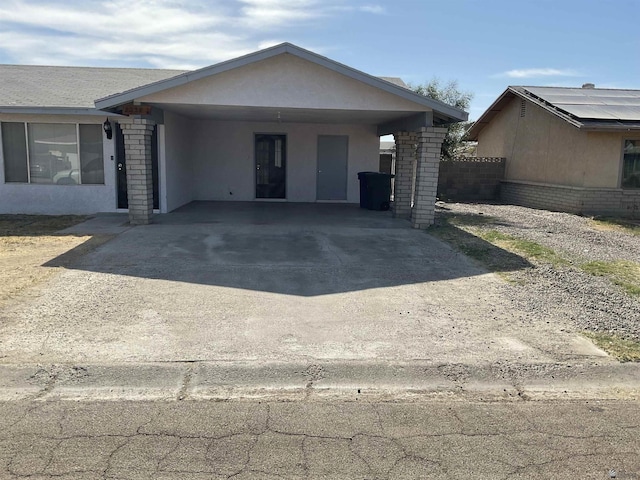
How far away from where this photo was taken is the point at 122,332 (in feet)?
18.0

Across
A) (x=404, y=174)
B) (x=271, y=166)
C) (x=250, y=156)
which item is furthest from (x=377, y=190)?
(x=250, y=156)

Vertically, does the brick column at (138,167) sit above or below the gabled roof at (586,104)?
below

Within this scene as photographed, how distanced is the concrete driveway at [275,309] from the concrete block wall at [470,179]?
11.8 meters

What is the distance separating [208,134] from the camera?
17.5 meters

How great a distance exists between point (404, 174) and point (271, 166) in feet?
16.8

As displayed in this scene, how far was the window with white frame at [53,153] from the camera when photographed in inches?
540

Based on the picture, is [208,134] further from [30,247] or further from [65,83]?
[30,247]

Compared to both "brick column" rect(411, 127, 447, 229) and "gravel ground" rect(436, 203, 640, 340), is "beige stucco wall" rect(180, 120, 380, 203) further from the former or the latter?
"brick column" rect(411, 127, 447, 229)

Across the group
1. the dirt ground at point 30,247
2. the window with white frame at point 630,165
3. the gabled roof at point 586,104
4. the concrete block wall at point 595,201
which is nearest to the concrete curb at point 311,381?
the dirt ground at point 30,247

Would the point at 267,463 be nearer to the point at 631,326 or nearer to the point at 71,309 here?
the point at 71,309

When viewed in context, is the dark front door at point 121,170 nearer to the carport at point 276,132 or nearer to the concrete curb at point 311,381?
the carport at point 276,132

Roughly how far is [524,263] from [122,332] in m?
6.59

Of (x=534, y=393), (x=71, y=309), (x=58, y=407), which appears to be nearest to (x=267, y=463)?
(x=58, y=407)

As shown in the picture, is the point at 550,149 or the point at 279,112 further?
the point at 550,149
